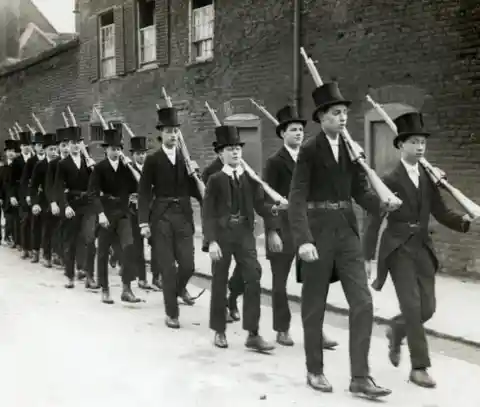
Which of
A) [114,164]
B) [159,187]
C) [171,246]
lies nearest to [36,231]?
[114,164]

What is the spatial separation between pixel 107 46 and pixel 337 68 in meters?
10.8

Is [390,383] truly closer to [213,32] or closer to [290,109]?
[290,109]

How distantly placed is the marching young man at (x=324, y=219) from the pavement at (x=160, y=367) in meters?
0.54

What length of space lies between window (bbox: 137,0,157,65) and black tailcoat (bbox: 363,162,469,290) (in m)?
14.4

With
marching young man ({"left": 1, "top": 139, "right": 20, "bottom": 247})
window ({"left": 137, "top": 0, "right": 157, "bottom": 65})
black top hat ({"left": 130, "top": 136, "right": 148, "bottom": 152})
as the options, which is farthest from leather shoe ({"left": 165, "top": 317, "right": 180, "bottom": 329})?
window ({"left": 137, "top": 0, "right": 157, "bottom": 65})

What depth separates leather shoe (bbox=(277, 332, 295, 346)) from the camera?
24.3 ft

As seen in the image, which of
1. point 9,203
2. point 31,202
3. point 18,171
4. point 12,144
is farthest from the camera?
point 12,144

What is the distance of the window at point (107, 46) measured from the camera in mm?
21938

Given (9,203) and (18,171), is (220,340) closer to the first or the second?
(18,171)

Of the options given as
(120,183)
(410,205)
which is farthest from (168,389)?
(120,183)

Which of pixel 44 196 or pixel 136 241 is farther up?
pixel 44 196

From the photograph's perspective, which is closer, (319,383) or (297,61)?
(319,383)

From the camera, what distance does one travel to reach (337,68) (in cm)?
1327

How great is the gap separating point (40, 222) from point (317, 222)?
8729 mm
